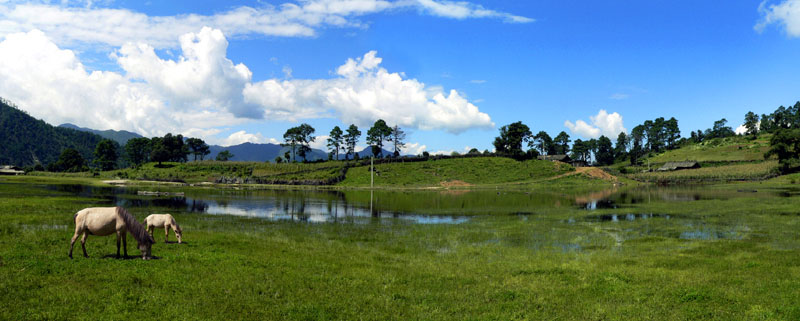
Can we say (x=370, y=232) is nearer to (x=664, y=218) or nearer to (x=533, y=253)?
(x=533, y=253)

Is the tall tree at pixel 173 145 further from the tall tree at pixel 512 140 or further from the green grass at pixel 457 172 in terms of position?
the tall tree at pixel 512 140

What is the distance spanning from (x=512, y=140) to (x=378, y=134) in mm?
53414

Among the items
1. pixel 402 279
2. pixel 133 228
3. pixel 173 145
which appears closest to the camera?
pixel 402 279

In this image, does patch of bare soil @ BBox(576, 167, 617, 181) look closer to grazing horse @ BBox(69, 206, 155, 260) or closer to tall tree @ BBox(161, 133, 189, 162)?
grazing horse @ BBox(69, 206, 155, 260)

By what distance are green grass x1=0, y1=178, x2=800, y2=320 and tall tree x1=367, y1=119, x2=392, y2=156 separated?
440ft

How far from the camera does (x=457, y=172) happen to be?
12912 cm

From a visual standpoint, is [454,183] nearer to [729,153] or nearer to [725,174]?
[725,174]

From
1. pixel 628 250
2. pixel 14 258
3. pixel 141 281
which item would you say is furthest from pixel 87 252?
pixel 628 250

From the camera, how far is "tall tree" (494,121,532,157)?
15480cm

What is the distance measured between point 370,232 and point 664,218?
30.7m

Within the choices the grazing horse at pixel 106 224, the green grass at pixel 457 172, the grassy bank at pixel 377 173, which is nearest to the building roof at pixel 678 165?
the green grass at pixel 457 172

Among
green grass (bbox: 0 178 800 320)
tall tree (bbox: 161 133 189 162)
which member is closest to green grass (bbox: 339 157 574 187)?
green grass (bbox: 0 178 800 320)

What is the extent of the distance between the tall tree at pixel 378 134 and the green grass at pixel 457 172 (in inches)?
983

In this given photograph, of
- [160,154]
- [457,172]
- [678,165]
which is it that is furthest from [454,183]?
[160,154]
